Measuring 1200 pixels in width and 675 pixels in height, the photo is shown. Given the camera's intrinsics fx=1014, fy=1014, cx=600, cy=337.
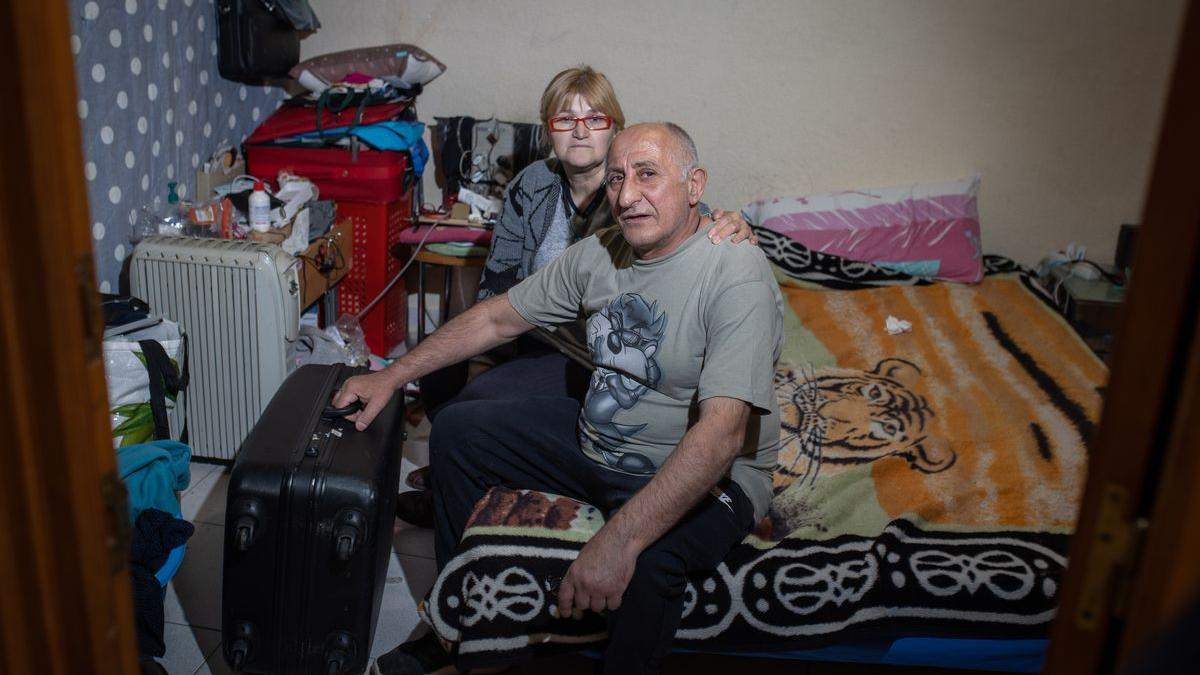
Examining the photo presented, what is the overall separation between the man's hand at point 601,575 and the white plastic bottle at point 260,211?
6.21 ft

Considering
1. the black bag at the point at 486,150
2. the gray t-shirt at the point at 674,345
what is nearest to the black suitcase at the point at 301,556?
the gray t-shirt at the point at 674,345

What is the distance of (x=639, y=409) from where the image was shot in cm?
201

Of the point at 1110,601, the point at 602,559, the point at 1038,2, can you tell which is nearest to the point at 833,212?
the point at 1038,2

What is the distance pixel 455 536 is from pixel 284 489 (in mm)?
422

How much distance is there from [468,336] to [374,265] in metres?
1.64

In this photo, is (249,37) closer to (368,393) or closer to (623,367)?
(368,393)

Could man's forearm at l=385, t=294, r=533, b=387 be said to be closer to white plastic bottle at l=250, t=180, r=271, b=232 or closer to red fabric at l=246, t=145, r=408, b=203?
white plastic bottle at l=250, t=180, r=271, b=232

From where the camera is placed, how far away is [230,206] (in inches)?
128

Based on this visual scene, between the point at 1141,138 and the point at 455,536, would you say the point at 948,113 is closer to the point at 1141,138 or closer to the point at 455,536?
the point at 1141,138

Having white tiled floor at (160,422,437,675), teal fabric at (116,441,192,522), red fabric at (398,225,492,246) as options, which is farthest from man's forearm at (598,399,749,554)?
red fabric at (398,225,492,246)

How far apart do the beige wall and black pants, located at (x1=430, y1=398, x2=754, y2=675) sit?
2041 mm

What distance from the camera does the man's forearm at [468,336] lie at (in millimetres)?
2221

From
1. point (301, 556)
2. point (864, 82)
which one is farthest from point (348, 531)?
point (864, 82)

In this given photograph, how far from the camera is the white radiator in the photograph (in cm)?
290
